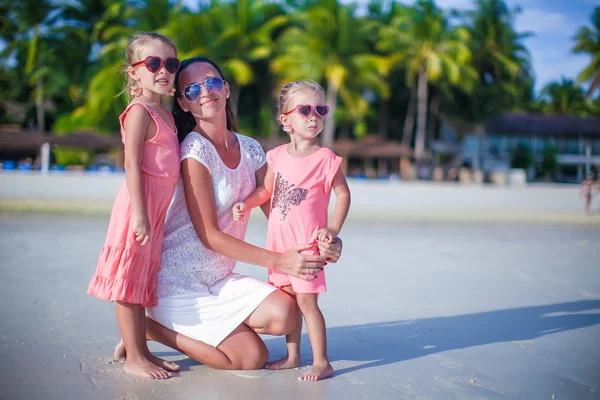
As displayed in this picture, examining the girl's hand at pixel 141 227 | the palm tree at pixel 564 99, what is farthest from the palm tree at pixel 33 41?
the palm tree at pixel 564 99

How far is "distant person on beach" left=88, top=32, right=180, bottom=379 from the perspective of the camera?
2.64 m

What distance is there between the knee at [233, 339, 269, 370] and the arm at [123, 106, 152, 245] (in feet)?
2.51

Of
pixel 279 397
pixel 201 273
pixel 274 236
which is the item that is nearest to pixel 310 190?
pixel 274 236

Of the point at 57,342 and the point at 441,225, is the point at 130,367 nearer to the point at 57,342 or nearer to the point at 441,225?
the point at 57,342

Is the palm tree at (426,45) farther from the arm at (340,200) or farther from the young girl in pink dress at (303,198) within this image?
the arm at (340,200)

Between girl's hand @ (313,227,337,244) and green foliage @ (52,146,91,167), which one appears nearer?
girl's hand @ (313,227,337,244)

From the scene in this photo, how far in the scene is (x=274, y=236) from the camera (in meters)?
2.96

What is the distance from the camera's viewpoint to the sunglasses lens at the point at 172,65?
2789 mm

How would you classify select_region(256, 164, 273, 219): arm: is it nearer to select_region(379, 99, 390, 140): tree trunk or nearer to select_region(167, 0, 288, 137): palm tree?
select_region(167, 0, 288, 137): palm tree

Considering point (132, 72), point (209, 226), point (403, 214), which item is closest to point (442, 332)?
point (209, 226)

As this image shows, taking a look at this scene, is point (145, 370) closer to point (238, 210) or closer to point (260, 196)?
point (238, 210)

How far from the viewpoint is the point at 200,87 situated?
289cm

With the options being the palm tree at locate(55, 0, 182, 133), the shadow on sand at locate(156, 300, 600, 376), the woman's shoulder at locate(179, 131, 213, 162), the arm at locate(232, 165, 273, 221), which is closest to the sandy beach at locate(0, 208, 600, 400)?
the shadow on sand at locate(156, 300, 600, 376)

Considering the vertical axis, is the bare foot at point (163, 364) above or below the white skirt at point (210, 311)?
below
